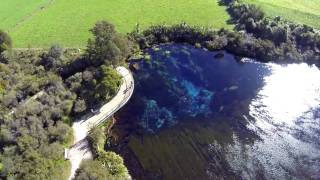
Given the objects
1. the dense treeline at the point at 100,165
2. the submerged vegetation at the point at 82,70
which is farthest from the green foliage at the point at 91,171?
the submerged vegetation at the point at 82,70

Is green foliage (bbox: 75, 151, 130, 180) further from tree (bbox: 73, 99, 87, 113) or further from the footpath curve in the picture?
tree (bbox: 73, 99, 87, 113)

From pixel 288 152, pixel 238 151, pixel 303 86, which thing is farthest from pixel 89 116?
pixel 303 86

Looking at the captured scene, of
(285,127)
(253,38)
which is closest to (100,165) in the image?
(285,127)

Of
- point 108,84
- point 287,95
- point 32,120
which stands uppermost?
point 108,84

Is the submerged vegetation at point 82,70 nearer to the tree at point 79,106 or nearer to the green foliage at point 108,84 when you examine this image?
the tree at point 79,106

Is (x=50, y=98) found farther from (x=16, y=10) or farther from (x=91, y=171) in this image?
(x=16, y=10)
